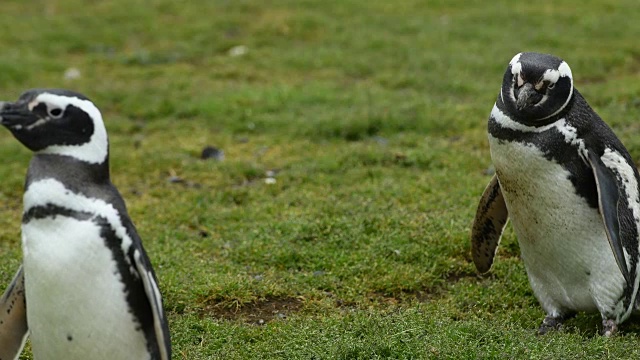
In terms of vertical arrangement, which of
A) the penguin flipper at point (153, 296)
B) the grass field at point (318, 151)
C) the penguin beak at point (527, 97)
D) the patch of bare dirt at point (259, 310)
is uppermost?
the penguin beak at point (527, 97)

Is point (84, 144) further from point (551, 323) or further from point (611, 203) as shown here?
point (551, 323)

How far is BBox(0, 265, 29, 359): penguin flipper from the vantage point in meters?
4.09

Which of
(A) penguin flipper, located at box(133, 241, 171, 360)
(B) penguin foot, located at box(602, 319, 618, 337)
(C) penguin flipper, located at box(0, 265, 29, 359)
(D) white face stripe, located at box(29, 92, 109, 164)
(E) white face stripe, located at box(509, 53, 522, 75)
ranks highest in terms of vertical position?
(D) white face stripe, located at box(29, 92, 109, 164)

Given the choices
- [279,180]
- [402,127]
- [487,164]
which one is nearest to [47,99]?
[279,180]

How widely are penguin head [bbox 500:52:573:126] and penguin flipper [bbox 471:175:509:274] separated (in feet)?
2.61

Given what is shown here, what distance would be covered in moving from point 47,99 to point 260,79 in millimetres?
7927

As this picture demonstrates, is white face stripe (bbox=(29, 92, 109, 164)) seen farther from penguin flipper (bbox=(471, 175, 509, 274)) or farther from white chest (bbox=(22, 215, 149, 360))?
penguin flipper (bbox=(471, 175, 509, 274))

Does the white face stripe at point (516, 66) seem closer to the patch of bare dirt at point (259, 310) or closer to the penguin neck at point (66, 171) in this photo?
the patch of bare dirt at point (259, 310)

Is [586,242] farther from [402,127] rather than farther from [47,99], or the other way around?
[402,127]

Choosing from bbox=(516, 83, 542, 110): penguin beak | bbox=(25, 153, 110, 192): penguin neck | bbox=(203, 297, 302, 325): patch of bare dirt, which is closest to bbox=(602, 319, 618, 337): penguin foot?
bbox=(516, 83, 542, 110): penguin beak

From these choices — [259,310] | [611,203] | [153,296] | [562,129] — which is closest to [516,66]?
[562,129]

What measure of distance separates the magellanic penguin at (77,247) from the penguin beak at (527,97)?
2.12 metres

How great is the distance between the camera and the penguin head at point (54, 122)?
3818 millimetres

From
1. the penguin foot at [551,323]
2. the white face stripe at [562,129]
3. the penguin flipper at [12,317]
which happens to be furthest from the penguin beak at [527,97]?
the penguin flipper at [12,317]
